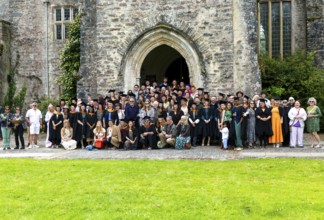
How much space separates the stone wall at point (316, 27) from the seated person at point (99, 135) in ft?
37.7

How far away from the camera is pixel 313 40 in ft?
72.9

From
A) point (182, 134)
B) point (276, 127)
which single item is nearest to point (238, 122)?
point (276, 127)

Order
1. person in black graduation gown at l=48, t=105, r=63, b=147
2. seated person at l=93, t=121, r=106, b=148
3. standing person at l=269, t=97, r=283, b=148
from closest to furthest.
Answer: standing person at l=269, t=97, r=283, b=148 < seated person at l=93, t=121, r=106, b=148 < person in black graduation gown at l=48, t=105, r=63, b=147

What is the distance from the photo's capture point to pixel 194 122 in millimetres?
16562

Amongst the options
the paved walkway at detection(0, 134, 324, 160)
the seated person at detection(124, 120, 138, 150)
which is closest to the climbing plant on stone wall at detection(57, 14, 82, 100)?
the paved walkway at detection(0, 134, 324, 160)

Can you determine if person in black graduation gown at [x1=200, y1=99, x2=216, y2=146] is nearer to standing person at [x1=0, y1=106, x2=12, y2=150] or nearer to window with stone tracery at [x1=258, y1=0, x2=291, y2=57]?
standing person at [x1=0, y1=106, x2=12, y2=150]

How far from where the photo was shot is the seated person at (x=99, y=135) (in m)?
16.7

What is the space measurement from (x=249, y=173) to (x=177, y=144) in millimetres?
Result: 5443

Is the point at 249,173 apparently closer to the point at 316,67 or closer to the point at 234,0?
the point at 234,0

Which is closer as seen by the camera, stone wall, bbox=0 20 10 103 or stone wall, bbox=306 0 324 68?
stone wall, bbox=306 0 324 68

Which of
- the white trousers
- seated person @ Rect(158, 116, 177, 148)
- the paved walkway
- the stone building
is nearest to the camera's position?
the paved walkway

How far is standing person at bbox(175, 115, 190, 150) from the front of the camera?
16.0m

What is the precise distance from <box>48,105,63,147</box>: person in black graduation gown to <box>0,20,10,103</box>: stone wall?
9.92 m

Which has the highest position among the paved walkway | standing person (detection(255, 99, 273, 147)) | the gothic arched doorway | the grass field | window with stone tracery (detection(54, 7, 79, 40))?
window with stone tracery (detection(54, 7, 79, 40))
